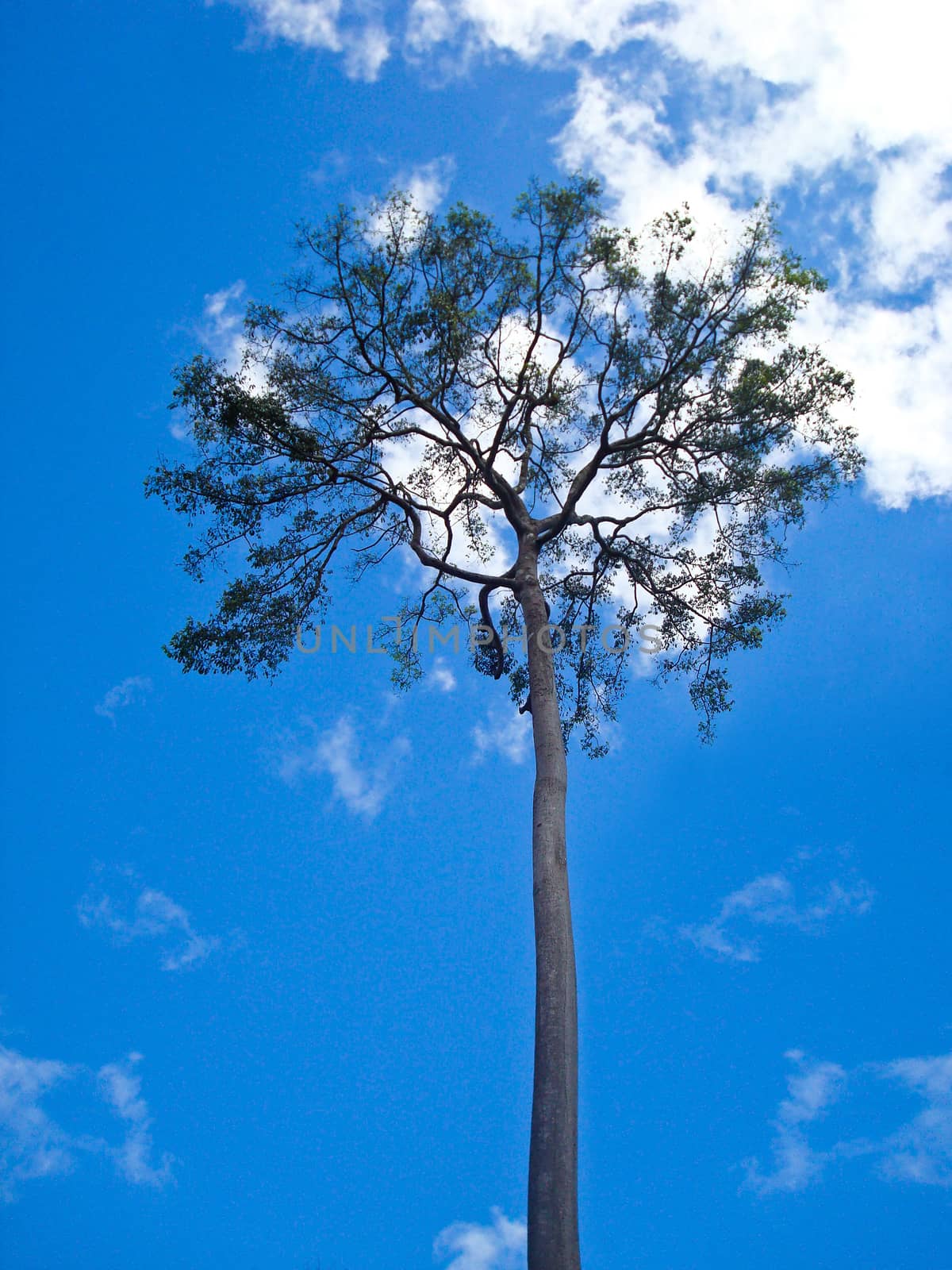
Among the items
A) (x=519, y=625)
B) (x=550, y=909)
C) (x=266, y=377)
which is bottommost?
(x=550, y=909)

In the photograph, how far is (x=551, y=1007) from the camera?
6.80m

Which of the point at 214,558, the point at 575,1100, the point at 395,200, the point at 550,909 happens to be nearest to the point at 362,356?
the point at 395,200

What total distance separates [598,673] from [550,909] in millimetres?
5592

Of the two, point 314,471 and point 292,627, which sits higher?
point 314,471

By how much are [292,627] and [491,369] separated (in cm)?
406

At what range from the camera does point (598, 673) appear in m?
12.6

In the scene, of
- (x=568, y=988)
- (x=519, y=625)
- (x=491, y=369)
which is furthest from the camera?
(x=519, y=625)

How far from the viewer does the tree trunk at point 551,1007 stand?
5.89m

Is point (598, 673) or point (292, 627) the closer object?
point (292, 627)

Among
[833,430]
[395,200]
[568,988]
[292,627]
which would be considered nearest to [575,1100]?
[568,988]

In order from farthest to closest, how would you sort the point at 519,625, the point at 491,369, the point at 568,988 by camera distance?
the point at 519,625 < the point at 491,369 < the point at 568,988

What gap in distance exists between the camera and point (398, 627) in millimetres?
12016

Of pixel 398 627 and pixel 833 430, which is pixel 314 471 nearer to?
pixel 398 627

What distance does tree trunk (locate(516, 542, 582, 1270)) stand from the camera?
589cm
